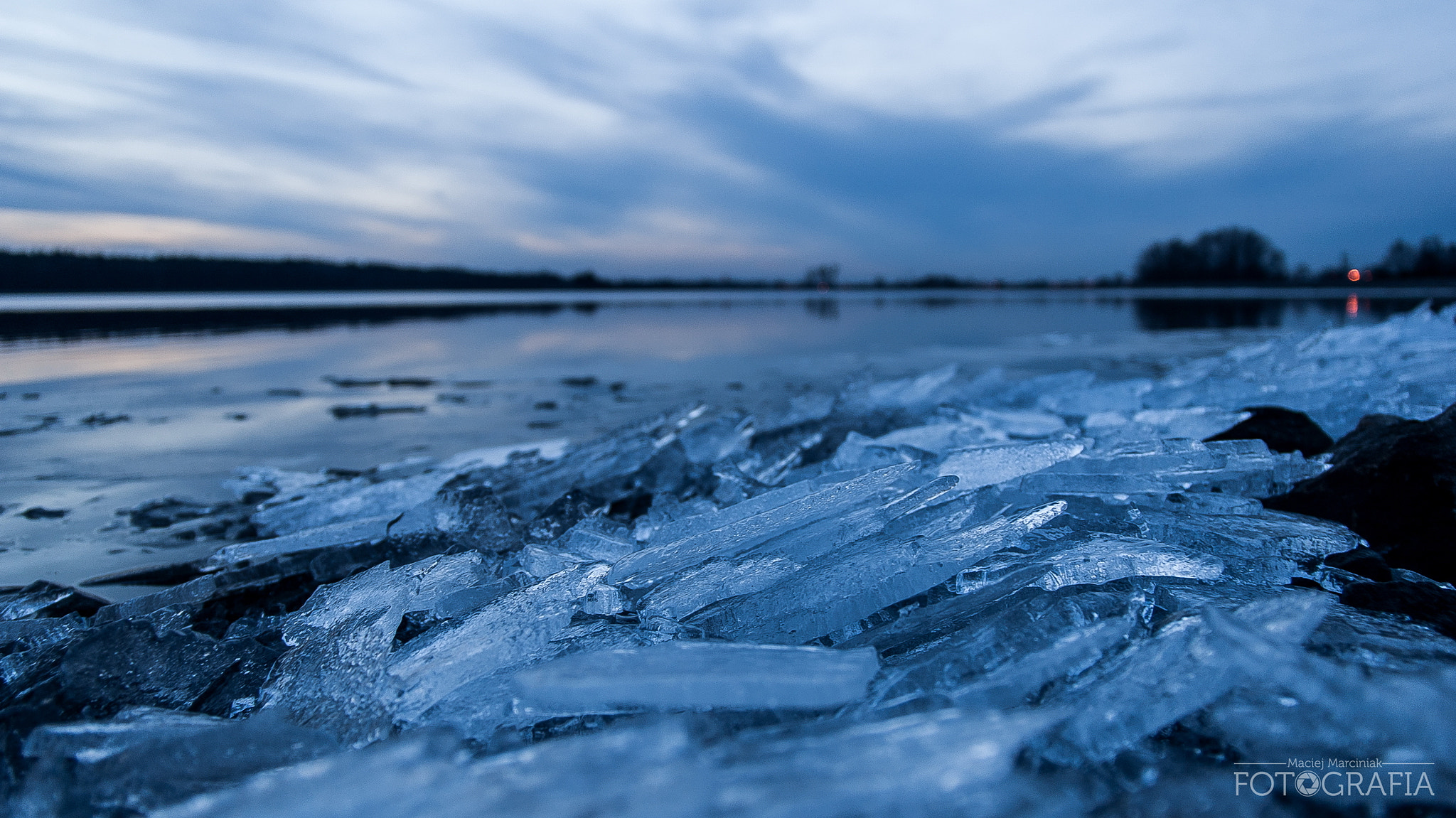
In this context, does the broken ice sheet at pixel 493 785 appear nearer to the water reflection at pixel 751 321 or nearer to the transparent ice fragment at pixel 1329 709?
the transparent ice fragment at pixel 1329 709

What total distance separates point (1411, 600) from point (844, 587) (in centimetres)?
139

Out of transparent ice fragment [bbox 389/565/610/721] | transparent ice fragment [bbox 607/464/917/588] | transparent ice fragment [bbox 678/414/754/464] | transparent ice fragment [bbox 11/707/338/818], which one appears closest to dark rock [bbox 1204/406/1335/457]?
transparent ice fragment [bbox 607/464/917/588]

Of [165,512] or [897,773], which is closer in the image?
[897,773]

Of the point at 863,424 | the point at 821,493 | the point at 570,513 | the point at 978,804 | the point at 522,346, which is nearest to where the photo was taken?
the point at 978,804

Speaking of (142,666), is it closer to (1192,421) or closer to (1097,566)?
(1097,566)

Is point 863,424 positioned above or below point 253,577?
above

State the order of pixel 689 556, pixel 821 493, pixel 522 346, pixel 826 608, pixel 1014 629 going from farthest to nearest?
pixel 522 346, pixel 821 493, pixel 689 556, pixel 826 608, pixel 1014 629

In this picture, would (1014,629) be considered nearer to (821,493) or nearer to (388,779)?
(821,493)

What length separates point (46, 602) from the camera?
2.31 meters

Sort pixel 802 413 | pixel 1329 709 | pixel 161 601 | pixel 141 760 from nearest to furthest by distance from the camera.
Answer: pixel 1329 709
pixel 141 760
pixel 161 601
pixel 802 413

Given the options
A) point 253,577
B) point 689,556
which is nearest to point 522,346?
point 253,577

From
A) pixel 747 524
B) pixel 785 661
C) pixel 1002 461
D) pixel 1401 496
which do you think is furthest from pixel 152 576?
pixel 1401 496

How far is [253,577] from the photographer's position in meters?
2.55

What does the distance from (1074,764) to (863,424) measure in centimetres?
318
